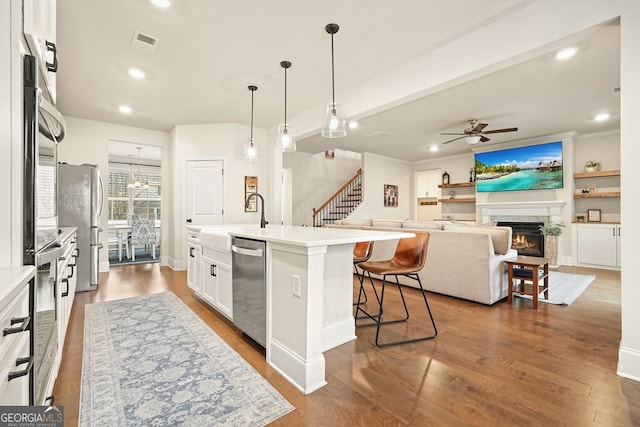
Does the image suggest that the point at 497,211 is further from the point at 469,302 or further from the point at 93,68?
the point at 93,68

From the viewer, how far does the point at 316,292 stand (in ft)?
5.90

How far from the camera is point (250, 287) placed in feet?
7.73

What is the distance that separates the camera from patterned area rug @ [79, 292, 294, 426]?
1.58m

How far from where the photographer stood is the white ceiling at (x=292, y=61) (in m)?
2.54

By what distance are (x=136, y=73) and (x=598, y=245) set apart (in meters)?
8.47

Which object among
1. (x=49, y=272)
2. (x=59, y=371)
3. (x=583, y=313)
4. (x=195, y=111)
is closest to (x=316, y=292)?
(x=49, y=272)

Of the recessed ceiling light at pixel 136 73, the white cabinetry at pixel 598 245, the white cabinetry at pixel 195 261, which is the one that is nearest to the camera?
the white cabinetry at pixel 195 261

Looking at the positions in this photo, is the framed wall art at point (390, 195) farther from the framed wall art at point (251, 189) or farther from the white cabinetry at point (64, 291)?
the white cabinetry at point (64, 291)

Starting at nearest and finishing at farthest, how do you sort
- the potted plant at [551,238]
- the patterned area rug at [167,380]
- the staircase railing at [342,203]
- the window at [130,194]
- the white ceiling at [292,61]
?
the patterned area rug at [167,380], the white ceiling at [292,61], the potted plant at [551,238], the window at [130,194], the staircase railing at [342,203]

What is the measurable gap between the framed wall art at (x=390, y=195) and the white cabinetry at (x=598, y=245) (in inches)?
171

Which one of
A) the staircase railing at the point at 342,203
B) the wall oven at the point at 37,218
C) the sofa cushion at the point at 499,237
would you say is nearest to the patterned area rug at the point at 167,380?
the wall oven at the point at 37,218

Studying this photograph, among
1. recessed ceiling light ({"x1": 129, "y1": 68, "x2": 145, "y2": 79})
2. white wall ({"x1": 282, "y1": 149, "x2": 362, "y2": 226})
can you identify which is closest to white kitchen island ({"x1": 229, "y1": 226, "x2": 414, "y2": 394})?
recessed ceiling light ({"x1": 129, "y1": 68, "x2": 145, "y2": 79})

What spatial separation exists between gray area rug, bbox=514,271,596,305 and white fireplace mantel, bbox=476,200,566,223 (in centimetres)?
164

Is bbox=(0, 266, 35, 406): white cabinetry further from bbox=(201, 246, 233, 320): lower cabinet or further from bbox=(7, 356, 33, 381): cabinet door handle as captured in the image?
bbox=(201, 246, 233, 320): lower cabinet
